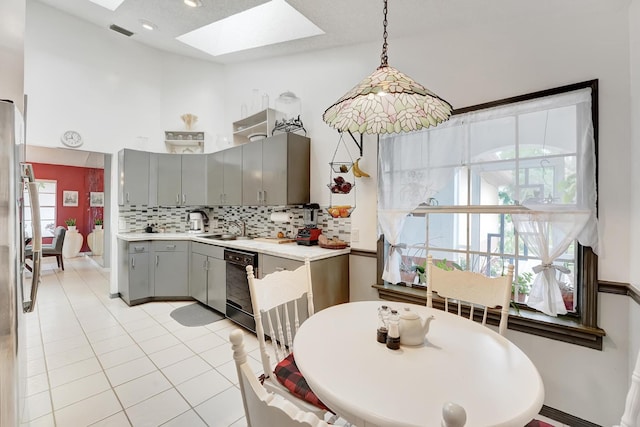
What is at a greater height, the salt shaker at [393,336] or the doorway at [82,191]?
the doorway at [82,191]

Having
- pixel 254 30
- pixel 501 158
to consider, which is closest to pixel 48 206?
pixel 254 30

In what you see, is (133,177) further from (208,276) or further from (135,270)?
(208,276)

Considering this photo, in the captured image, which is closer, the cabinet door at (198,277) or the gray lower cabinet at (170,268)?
the cabinet door at (198,277)

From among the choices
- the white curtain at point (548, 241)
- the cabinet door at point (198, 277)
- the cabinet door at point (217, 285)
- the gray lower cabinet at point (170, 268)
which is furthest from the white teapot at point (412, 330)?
the gray lower cabinet at point (170, 268)

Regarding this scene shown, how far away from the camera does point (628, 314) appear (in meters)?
1.48

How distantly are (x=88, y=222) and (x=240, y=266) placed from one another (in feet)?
23.4

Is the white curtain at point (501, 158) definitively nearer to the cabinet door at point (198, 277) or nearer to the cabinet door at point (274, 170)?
the cabinet door at point (274, 170)

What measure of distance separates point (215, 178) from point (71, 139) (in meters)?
1.82

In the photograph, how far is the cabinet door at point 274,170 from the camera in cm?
288

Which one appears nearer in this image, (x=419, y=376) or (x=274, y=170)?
A: (x=419, y=376)

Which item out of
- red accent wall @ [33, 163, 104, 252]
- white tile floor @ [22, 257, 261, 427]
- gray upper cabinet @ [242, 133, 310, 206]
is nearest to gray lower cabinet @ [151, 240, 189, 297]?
white tile floor @ [22, 257, 261, 427]

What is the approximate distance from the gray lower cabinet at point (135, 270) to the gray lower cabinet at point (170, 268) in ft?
0.30

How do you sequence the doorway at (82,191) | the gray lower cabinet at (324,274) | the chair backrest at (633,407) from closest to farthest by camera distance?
the chair backrest at (633,407), the gray lower cabinet at (324,274), the doorway at (82,191)

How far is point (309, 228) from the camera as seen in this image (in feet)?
9.75
